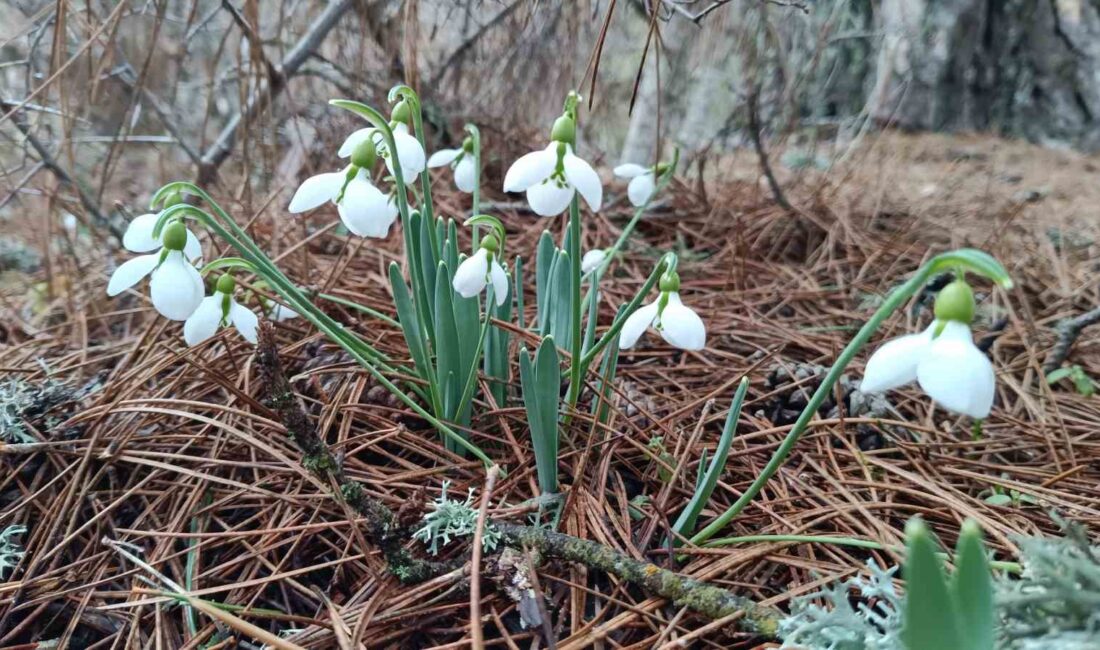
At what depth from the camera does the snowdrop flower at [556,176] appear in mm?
902

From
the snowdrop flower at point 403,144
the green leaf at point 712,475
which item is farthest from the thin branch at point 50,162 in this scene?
the green leaf at point 712,475

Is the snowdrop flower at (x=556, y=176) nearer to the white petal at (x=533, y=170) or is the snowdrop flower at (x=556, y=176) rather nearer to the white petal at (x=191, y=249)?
the white petal at (x=533, y=170)

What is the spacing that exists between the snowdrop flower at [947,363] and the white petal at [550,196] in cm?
45

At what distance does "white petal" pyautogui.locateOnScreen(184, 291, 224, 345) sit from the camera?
98cm

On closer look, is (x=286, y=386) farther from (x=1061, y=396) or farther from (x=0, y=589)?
(x=1061, y=396)

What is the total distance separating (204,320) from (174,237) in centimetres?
15

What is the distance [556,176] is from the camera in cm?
93

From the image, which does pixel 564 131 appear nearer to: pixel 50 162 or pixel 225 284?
pixel 225 284

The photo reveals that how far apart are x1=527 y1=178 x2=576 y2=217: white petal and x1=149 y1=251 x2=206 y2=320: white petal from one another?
47 centimetres

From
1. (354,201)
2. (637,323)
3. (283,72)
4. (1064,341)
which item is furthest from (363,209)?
(1064,341)

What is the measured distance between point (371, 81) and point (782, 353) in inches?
70.3

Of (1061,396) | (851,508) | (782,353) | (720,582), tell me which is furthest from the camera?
(782,353)

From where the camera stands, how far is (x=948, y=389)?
65 cm

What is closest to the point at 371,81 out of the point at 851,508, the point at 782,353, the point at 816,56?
the point at 816,56
